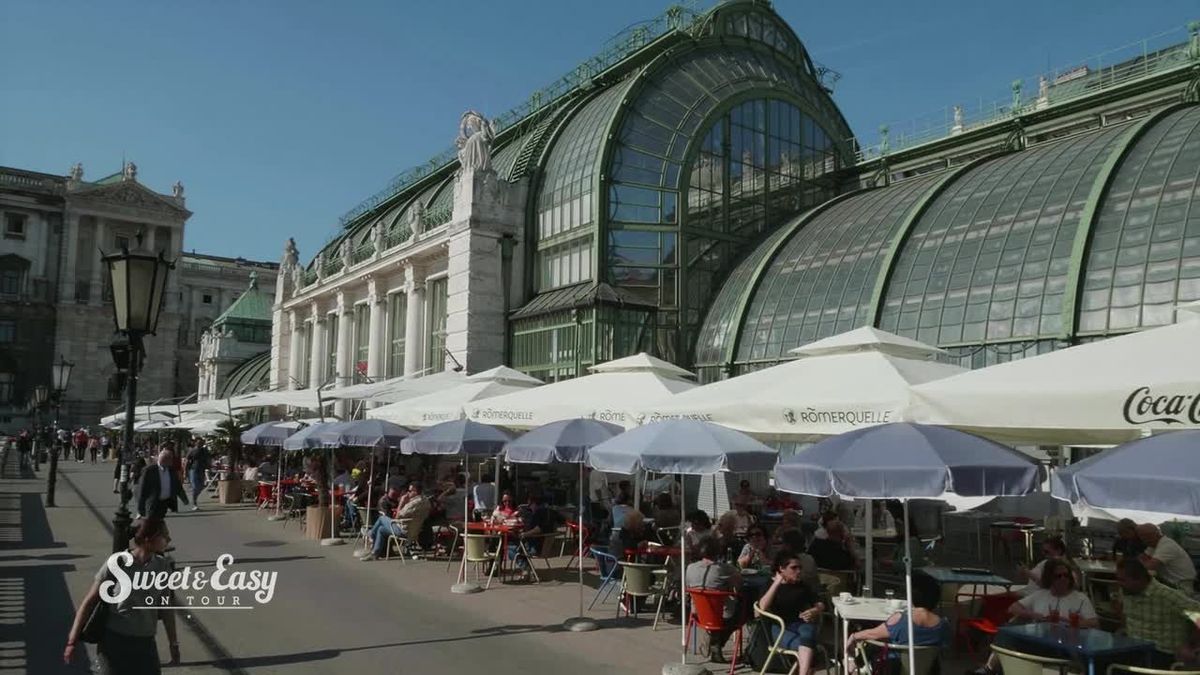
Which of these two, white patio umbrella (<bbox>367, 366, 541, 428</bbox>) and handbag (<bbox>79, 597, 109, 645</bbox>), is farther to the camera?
white patio umbrella (<bbox>367, 366, 541, 428</bbox>)

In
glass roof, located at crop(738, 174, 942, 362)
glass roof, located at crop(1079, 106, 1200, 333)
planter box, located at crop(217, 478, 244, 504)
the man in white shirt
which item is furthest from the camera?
planter box, located at crop(217, 478, 244, 504)

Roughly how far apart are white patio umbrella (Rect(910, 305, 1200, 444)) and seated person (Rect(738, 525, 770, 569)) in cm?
403

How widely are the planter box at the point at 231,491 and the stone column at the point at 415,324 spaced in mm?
6789

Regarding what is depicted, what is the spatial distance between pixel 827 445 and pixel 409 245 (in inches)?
1013

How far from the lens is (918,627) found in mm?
7543

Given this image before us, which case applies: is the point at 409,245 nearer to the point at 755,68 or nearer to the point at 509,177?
the point at 509,177

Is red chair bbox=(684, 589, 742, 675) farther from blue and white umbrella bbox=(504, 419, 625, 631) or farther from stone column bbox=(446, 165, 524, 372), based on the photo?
stone column bbox=(446, 165, 524, 372)

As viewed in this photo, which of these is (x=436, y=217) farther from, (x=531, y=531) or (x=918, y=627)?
(x=918, y=627)

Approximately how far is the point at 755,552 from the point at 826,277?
38.7ft

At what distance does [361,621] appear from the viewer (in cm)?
1115

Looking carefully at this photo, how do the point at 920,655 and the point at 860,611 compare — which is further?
the point at 860,611

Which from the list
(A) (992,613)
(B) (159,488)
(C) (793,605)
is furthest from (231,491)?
(A) (992,613)

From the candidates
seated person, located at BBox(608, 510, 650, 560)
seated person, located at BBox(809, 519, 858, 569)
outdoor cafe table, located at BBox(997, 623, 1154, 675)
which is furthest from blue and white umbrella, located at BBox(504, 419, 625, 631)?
outdoor cafe table, located at BBox(997, 623, 1154, 675)

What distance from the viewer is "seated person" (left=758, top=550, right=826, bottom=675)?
27.4 feet
